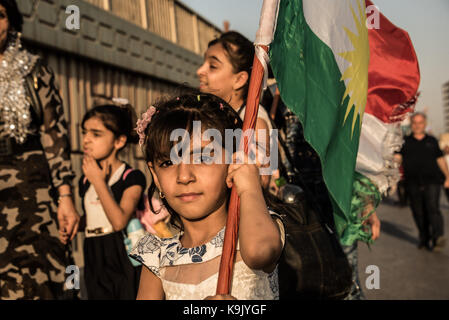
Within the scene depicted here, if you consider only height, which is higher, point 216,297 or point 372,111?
point 372,111

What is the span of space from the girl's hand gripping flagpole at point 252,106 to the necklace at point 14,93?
68.1 inches

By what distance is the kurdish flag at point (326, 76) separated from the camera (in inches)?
72.3

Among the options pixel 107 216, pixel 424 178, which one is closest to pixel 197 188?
pixel 107 216

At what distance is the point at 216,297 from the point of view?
142 cm

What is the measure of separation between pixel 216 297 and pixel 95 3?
705 cm

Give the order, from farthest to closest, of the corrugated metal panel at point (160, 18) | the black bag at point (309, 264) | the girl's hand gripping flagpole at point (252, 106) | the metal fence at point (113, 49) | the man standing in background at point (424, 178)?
the corrugated metal panel at point (160, 18) → the man standing in background at point (424, 178) → the metal fence at point (113, 49) → the black bag at point (309, 264) → the girl's hand gripping flagpole at point (252, 106)

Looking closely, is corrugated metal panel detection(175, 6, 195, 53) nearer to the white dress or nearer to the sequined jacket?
the sequined jacket

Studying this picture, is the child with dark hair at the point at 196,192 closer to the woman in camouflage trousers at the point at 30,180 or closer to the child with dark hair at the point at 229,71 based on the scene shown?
the child with dark hair at the point at 229,71

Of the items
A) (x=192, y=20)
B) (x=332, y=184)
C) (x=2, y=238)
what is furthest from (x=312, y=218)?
(x=192, y=20)

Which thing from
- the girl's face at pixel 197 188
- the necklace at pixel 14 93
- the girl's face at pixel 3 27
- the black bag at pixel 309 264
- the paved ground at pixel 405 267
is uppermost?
the girl's face at pixel 3 27

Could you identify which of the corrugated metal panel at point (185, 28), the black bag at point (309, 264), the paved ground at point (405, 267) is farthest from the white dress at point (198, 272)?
the corrugated metal panel at point (185, 28)

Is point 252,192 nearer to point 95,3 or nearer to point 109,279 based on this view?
point 109,279

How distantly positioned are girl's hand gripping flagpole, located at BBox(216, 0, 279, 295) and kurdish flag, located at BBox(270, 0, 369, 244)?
98mm
